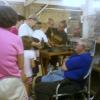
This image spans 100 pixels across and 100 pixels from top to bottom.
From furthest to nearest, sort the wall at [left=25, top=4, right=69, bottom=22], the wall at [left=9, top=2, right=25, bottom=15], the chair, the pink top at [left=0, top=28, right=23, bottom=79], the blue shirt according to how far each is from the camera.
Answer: the wall at [left=25, top=4, right=69, bottom=22] → the wall at [left=9, top=2, right=25, bottom=15] → the blue shirt → the chair → the pink top at [left=0, top=28, right=23, bottom=79]

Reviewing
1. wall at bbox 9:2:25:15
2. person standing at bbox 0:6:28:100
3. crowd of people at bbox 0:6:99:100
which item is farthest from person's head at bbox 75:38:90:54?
wall at bbox 9:2:25:15

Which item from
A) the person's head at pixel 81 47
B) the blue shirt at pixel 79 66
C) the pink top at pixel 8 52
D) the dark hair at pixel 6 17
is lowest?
the blue shirt at pixel 79 66

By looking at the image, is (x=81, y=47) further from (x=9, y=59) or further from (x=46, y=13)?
(x=46, y=13)

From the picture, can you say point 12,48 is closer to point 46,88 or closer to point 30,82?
point 46,88

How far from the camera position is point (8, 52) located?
2.11 meters

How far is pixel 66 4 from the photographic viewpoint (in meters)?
9.22

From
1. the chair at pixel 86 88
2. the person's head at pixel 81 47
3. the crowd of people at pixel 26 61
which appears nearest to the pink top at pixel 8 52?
the crowd of people at pixel 26 61

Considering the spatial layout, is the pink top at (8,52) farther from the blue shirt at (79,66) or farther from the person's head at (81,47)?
the person's head at (81,47)

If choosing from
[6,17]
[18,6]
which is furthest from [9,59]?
[18,6]

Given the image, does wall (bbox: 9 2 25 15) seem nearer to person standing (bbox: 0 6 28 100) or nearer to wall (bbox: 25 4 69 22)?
wall (bbox: 25 4 69 22)

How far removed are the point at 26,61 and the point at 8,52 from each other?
5.55ft

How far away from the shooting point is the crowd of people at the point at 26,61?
2.12 meters

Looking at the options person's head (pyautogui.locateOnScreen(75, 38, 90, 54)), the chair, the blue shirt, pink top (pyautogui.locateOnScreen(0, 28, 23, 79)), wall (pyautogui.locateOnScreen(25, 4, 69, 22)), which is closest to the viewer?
pink top (pyautogui.locateOnScreen(0, 28, 23, 79))

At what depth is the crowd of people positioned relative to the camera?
212cm
